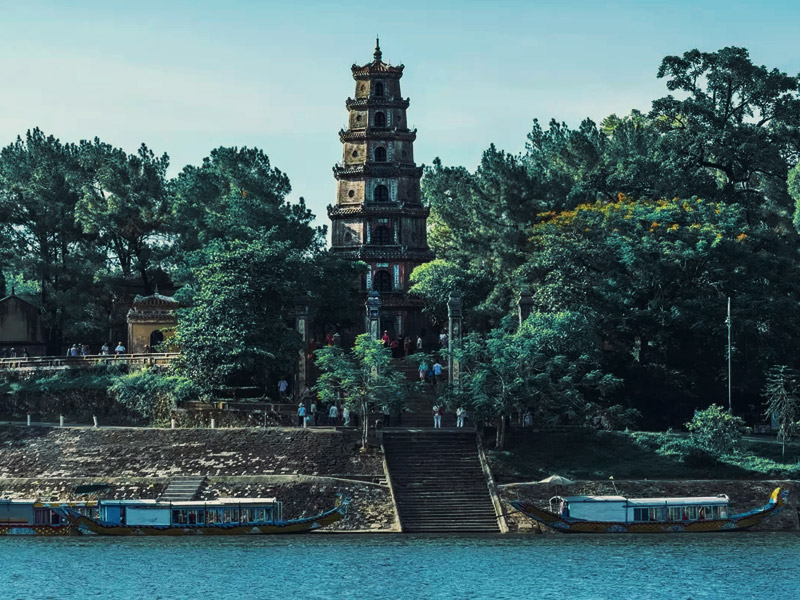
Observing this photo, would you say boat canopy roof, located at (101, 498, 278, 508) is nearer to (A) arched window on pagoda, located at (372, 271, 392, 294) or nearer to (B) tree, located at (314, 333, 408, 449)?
(B) tree, located at (314, 333, 408, 449)

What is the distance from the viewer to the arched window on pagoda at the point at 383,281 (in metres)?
92.3

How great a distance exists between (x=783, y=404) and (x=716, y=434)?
3227 millimetres

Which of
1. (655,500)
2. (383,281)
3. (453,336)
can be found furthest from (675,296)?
(383,281)

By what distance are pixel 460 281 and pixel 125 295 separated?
693 inches

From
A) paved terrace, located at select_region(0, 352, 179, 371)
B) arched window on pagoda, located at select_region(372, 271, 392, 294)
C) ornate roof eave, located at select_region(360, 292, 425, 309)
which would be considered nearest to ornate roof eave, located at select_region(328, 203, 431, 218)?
arched window on pagoda, located at select_region(372, 271, 392, 294)

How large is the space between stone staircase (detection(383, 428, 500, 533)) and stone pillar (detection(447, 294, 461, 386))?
260 centimetres

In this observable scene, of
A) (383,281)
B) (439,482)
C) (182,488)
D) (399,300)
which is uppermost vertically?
(383,281)

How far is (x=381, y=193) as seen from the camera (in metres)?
92.0

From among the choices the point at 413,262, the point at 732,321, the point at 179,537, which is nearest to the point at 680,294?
the point at 732,321

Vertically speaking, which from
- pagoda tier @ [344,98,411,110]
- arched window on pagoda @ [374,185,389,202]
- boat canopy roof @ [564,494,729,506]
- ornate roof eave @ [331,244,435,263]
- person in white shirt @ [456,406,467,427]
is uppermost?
pagoda tier @ [344,98,411,110]

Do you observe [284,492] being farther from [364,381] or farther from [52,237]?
[52,237]

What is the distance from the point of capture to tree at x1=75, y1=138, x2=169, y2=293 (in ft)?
296

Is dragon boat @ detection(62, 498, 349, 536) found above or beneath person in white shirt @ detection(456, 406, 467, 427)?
beneath

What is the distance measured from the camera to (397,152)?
91.8 meters
